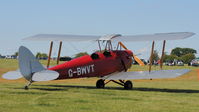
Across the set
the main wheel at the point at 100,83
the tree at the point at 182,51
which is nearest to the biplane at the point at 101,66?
the main wheel at the point at 100,83

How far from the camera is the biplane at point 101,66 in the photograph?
16031 mm

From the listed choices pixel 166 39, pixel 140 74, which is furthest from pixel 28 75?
pixel 166 39

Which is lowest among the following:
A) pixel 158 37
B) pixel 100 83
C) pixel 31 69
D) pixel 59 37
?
pixel 100 83

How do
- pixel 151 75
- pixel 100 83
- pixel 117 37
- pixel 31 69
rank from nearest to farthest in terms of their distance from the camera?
pixel 31 69, pixel 151 75, pixel 117 37, pixel 100 83

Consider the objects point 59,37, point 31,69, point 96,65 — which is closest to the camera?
point 31,69

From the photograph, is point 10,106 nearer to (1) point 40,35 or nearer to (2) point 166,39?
(2) point 166,39

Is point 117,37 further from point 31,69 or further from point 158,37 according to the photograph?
point 31,69

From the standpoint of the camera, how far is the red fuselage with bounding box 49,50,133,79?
1773 cm

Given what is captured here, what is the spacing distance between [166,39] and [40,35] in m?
7.21

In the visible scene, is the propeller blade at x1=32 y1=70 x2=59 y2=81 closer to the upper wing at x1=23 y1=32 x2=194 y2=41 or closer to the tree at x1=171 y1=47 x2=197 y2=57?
the upper wing at x1=23 y1=32 x2=194 y2=41

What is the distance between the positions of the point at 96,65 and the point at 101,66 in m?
0.30

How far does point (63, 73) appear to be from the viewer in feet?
57.6

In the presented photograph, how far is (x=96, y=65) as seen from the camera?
62.0 ft

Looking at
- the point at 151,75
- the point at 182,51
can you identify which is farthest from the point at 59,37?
the point at 182,51
